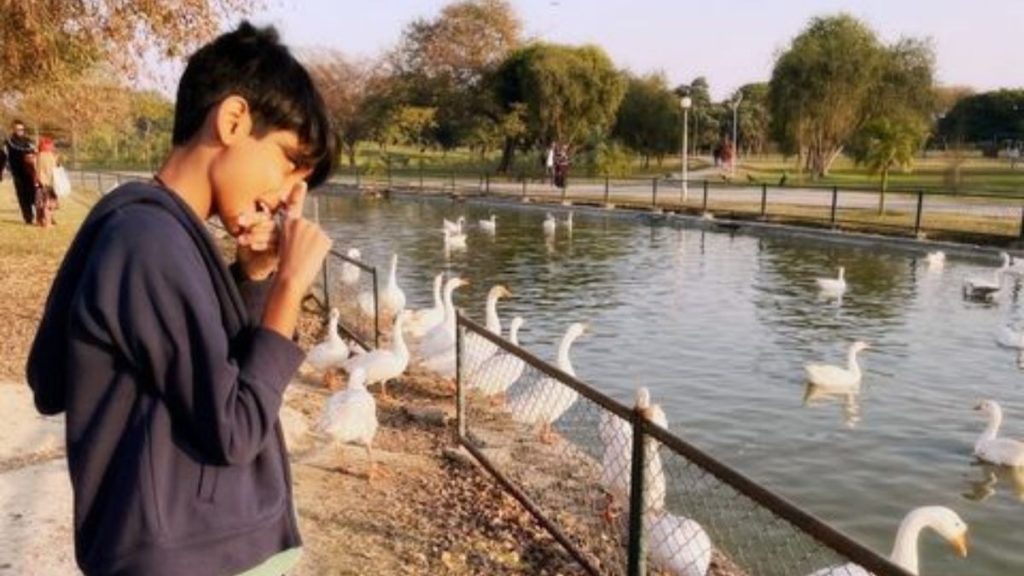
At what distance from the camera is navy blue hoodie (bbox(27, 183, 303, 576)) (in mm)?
1566

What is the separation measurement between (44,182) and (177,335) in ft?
63.1

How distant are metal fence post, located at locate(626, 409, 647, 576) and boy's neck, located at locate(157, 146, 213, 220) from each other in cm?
258

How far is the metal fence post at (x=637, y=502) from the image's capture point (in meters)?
4.02

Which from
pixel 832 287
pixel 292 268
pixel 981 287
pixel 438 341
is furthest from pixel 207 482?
pixel 981 287

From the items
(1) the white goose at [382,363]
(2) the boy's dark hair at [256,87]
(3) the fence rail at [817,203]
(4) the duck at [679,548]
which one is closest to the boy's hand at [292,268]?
(2) the boy's dark hair at [256,87]

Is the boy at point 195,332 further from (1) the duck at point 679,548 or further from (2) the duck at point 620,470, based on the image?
(2) the duck at point 620,470

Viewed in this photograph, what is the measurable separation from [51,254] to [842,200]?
26.3 m

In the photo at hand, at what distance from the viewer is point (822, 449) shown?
27.9 ft

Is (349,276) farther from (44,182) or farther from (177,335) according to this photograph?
(177,335)

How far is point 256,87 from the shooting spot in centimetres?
180

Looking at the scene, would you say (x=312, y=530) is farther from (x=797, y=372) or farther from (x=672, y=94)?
(x=672, y=94)

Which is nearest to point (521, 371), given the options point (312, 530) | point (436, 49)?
point (312, 530)

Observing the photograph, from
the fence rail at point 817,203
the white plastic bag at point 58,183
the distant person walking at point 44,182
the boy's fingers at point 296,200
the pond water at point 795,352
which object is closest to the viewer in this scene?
the boy's fingers at point 296,200

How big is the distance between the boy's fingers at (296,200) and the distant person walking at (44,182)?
58.6 feet
